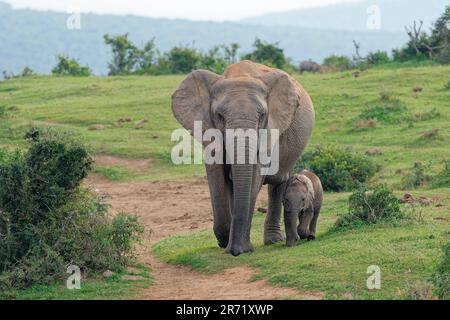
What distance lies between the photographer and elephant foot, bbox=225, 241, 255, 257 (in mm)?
12844

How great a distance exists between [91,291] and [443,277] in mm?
3679

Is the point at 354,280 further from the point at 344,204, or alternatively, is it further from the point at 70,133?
the point at 344,204

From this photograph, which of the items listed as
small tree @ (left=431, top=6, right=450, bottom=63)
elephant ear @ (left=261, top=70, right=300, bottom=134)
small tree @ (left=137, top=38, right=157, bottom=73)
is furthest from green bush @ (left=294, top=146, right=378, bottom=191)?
small tree @ (left=137, top=38, right=157, bottom=73)

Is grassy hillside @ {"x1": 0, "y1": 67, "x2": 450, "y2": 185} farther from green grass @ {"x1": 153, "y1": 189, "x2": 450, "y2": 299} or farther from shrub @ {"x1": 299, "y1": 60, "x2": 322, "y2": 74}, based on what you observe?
shrub @ {"x1": 299, "y1": 60, "x2": 322, "y2": 74}

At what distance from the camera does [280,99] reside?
1347 centimetres

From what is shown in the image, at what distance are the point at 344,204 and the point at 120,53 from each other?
29884 mm

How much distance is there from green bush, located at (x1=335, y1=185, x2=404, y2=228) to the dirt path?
2166 mm

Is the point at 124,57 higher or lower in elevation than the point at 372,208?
lower

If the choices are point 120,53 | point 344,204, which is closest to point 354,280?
point 344,204

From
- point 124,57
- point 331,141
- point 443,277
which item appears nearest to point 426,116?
point 331,141

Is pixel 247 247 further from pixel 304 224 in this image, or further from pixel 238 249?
pixel 304 224

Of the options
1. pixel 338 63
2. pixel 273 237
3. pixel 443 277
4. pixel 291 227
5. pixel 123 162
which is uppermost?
pixel 443 277

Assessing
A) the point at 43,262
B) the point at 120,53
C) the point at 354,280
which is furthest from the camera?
the point at 120,53

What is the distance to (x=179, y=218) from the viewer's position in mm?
18281
